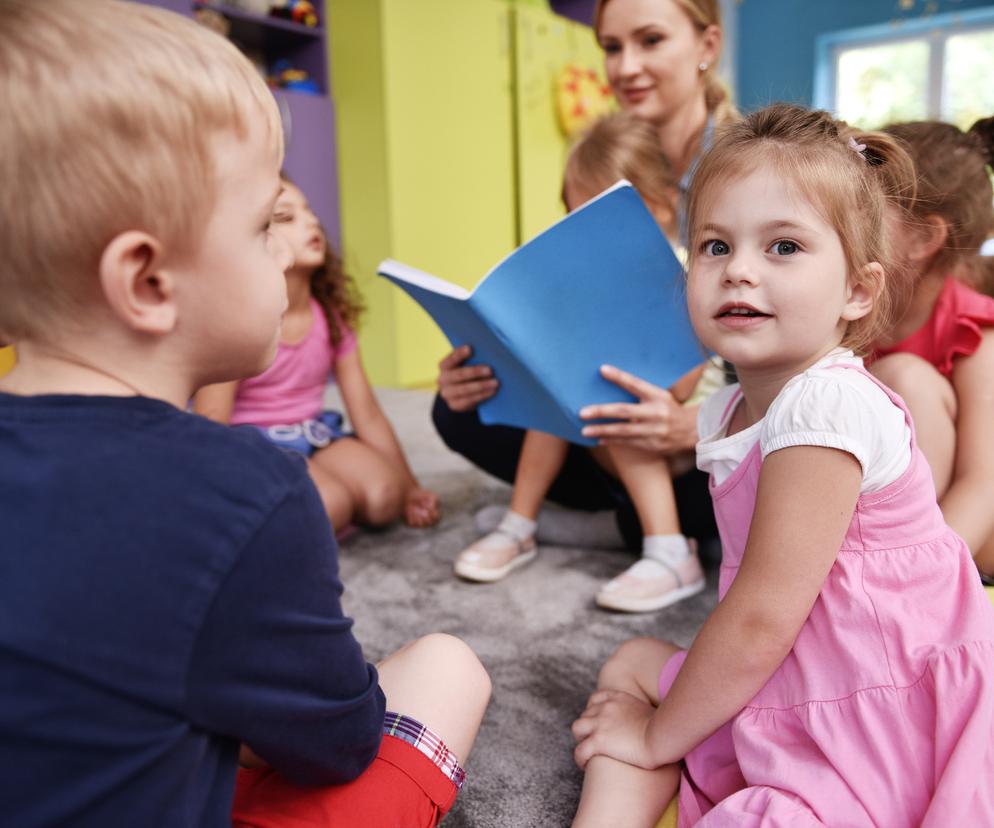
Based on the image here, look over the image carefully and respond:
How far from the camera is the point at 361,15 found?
8.84 feet

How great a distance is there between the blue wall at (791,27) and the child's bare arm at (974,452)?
152 inches

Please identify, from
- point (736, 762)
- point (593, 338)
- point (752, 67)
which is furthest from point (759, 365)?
point (752, 67)

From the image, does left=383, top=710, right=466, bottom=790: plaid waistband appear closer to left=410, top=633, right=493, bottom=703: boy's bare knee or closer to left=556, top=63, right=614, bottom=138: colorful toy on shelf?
left=410, top=633, right=493, bottom=703: boy's bare knee

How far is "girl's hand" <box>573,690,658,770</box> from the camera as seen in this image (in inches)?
26.6

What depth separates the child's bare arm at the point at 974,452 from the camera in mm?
958

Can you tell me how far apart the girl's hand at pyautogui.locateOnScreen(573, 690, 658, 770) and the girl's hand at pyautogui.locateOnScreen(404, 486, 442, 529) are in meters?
0.72

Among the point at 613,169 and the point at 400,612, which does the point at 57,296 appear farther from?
the point at 613,169

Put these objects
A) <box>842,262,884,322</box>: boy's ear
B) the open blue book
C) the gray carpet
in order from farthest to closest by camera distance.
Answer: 1. the open blue book
2. the gray carpet
3. <box>842,262,884,322</box>: boy's ear

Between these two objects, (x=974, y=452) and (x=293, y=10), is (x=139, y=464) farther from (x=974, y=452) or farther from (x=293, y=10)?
(x=293, y=10)

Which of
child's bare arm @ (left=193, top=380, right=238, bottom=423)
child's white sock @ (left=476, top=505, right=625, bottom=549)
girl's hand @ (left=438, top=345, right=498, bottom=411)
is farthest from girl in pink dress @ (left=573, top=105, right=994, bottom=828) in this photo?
child's bare arm @ (left=193, top=380, right=238, bottom=423)

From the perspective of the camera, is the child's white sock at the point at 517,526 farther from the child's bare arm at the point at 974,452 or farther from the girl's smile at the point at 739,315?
the girl's smile at the point at 739,315

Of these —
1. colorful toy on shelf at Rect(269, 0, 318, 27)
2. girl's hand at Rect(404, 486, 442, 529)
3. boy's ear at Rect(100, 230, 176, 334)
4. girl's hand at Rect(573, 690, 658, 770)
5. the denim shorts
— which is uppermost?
colorful toy on shelf at Rect(269, 0, 318, 27)

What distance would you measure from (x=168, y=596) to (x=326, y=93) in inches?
105

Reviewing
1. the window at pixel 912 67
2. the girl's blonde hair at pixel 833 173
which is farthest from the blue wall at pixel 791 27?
the girl's blonde hair at pixel 833 173
